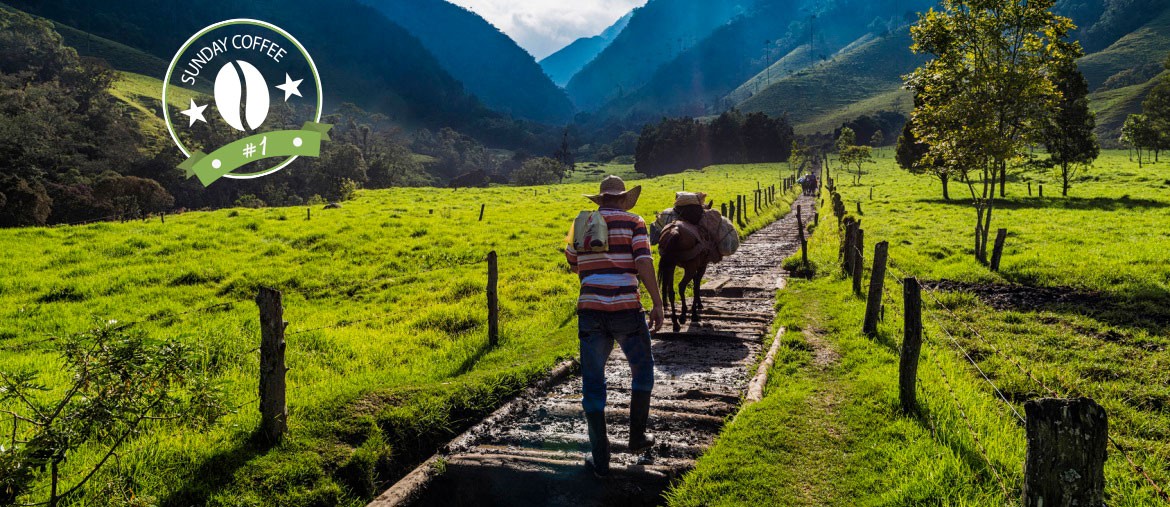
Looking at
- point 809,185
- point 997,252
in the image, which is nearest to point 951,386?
point 997,252

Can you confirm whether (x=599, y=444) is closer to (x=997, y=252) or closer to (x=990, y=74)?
(x=997, y=252)

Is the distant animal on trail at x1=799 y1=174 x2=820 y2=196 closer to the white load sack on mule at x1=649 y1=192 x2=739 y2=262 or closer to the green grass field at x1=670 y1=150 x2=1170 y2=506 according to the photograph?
the green grass field at x1=670 y1=150 x2=1170 y2=506

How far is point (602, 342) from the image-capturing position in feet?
17.5

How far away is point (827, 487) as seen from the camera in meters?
4.93

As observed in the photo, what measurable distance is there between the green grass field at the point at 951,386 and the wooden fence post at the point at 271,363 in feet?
14.0

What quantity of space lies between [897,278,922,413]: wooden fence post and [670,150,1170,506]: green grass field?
168 mm

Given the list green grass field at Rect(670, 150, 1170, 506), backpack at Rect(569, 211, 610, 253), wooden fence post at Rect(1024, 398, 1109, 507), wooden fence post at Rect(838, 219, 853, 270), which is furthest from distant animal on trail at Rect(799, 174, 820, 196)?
wooden fence post at Rect(1024, 398, 1109, 507)

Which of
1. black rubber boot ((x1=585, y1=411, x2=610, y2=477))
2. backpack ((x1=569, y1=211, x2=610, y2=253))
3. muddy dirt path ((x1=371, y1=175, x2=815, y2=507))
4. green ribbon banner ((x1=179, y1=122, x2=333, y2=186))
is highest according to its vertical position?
green ribbon banner ((x1=179, y1=122, x2=333, y2=186))

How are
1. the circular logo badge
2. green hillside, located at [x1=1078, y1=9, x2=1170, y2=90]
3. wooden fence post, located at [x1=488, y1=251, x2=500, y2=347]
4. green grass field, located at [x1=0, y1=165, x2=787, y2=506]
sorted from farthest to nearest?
green hillside, located at [x1=1078, y1=9, x2=1170, y2=90], the circular logo badge, wooden fence post, located at [x1=488, y1=251, x2=500, y2=347], green grass field, located at [x1=0, y1=165, x2=787, y2=506]

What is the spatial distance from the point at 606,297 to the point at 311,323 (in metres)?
9.08

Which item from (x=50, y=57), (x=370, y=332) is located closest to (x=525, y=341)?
(x=370, y=332)

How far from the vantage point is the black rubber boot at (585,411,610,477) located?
Result: 17.1ft

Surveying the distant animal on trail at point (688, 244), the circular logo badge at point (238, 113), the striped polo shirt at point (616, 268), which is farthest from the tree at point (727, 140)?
the striped polo shirt at point (616, 268)

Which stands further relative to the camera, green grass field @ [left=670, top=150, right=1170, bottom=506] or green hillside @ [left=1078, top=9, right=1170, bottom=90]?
green hillside @ [left=1078, top=9, right=1170, bottom=90]
